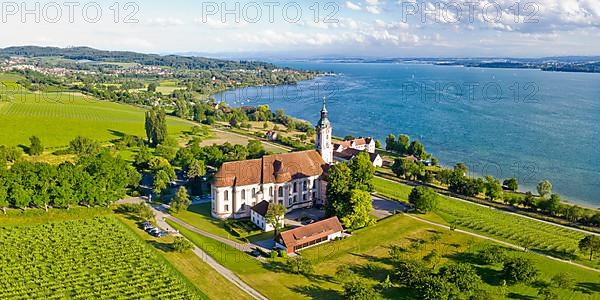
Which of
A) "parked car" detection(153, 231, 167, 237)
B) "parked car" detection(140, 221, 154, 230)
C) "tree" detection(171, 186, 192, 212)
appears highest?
"tree" detection(171, 186, 192, 212)

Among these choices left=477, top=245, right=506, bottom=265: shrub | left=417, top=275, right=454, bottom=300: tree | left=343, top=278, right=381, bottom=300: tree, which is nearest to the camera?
left=343, top=278, right=381, bottom=300: tree

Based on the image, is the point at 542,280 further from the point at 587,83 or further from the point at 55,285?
the point at 587,83

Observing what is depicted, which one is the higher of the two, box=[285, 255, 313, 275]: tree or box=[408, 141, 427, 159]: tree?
box=[408, 141, 427, 159]: tree

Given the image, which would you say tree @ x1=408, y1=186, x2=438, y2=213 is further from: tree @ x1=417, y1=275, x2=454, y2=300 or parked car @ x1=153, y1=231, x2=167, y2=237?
parked car @ x1=153, y1=231, x2=167, y2=237

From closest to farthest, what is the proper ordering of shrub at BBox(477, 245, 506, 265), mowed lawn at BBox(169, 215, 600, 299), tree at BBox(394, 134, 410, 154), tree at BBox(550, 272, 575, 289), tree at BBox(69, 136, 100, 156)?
mowed lawn at BBox(169, 215, 600, 299) < tree at BBox(550, 272, 575, 289) < shrub at BBox(477, 245, 506, 265) < tree at BBox(69, 136, 100, 156) < tree at BBox(394, 134, 410, 154)

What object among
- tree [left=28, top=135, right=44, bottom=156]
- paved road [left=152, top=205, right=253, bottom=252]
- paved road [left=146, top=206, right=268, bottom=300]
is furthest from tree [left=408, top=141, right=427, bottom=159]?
tree [left=28, top=135, right=44, bottom=156]

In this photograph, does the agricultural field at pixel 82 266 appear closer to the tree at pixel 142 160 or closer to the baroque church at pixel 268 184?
the baroque church at pixel 268 184

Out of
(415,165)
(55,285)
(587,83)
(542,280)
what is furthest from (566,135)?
(587,83)

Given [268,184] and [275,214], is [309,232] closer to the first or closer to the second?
[275,214]
